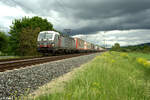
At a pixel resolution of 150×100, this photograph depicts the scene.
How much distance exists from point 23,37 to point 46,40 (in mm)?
10932

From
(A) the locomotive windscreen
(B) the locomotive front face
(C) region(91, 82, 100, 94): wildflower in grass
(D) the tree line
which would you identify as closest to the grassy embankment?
(C) region(91, 82, 100, 94): wildflower in grass

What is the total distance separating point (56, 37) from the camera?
19453 mm

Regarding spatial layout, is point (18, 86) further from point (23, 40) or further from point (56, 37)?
point (23, 40)

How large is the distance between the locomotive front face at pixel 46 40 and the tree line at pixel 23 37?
9.06 m

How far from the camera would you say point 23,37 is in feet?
90.0

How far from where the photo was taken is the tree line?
27688 millimetres

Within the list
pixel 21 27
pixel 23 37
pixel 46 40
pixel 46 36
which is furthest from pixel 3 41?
pixel 46 40

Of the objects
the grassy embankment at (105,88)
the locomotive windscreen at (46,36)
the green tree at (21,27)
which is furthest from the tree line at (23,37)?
the grassy embankment at (105,88)

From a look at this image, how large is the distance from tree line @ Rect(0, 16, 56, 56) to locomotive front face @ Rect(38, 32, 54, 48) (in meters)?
9.06

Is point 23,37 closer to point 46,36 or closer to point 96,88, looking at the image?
point 46,36

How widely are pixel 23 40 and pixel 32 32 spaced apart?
2.60 meters

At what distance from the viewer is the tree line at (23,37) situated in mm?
27688

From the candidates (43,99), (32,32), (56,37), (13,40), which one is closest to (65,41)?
(56,37)

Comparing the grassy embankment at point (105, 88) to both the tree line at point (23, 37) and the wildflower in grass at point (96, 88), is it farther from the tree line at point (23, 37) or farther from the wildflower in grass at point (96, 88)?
the tree line at point (23, 37)
